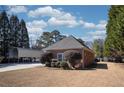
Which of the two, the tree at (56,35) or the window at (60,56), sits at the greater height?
the tree at (56,35)

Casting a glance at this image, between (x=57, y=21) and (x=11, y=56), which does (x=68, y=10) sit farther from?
(x=11, y=56)

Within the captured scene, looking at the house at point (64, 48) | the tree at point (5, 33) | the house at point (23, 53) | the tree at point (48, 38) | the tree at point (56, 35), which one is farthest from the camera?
the house at point (23, 53)

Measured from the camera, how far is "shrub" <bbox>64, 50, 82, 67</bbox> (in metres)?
20.7

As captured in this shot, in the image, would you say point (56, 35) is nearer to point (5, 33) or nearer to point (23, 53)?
point (5, 33)

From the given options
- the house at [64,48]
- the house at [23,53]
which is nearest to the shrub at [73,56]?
the house at [64,48]

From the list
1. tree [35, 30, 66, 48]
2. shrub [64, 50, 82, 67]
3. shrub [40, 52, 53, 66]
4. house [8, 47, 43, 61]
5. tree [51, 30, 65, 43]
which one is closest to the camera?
tree [51, 30, 65, 43]

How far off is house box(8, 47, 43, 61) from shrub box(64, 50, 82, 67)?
9.09 ft

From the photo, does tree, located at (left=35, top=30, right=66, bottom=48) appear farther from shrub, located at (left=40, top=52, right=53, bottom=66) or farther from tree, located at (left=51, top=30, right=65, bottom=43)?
shrub, located at (left=40, top=52, right=53, bottom=66)

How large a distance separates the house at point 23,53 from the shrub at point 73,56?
2771mm

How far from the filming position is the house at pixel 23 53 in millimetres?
23222

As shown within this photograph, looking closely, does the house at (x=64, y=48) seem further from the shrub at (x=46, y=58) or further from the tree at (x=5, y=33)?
the tree at (x=5, y=33)

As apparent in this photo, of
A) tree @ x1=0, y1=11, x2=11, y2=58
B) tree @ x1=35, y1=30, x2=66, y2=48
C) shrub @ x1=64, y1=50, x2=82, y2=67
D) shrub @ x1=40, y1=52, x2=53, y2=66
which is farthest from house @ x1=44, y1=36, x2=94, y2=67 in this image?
tree @ x1=0, y1=11, x2=11, y2=58
